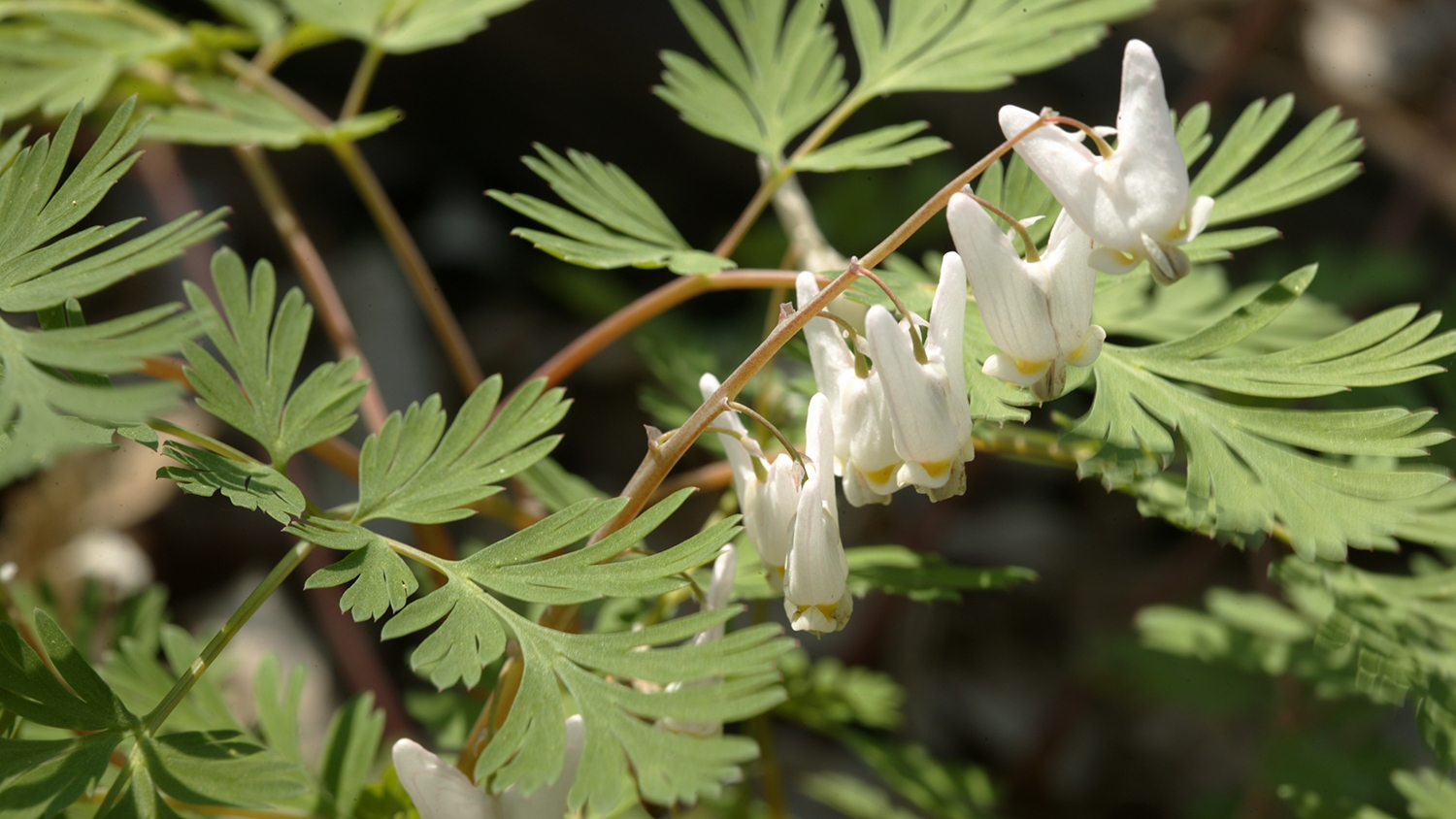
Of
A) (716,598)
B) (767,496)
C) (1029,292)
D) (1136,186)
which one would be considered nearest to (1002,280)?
(1029,292)

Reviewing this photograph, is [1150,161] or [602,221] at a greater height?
[1150,161]

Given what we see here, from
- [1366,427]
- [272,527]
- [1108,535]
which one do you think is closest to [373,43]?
[1366,427]

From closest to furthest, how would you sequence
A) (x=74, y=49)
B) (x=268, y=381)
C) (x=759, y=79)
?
(x=268, y=381) < (x=759, y=79) < (x=74, y=49)

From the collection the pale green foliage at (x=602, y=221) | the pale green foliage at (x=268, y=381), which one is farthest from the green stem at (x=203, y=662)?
the pale green foliage at (x=602, y=221)

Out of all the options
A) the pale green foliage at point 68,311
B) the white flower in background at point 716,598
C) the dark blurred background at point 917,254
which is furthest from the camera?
the dark blurred background at point 917,254

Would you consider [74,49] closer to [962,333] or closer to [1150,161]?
[962,333]

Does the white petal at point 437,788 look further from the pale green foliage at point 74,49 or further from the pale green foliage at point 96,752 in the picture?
the pale green foliage at point 74,49
